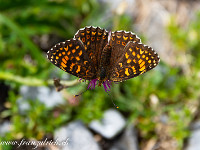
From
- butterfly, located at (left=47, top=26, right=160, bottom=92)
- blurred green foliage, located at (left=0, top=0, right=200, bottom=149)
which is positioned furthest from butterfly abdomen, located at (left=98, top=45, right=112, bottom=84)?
blurred green foliage, located at (left=0, top=0, right=200, bottom=149)

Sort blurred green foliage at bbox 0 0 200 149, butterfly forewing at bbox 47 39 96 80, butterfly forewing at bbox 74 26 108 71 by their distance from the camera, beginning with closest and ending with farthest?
butterfly forewing at bbox 47 39 96 80, butterfly forewing at bbox 74 26 108 71, blurred green foliage at bbox 0 0 200 149

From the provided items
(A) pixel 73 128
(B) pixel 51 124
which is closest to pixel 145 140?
(A) pixel 73 128

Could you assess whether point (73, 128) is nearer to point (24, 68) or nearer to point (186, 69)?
point (24, 68)

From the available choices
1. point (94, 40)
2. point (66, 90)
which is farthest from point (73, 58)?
point (66, 90)

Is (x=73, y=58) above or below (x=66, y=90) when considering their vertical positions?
below

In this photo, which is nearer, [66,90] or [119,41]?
[119,41]

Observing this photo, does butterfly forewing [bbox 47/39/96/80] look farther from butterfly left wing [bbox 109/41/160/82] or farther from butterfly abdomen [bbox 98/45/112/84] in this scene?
butterfly left wing [bbox 109/41/160/82]

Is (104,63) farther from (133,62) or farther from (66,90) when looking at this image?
(66,90)
